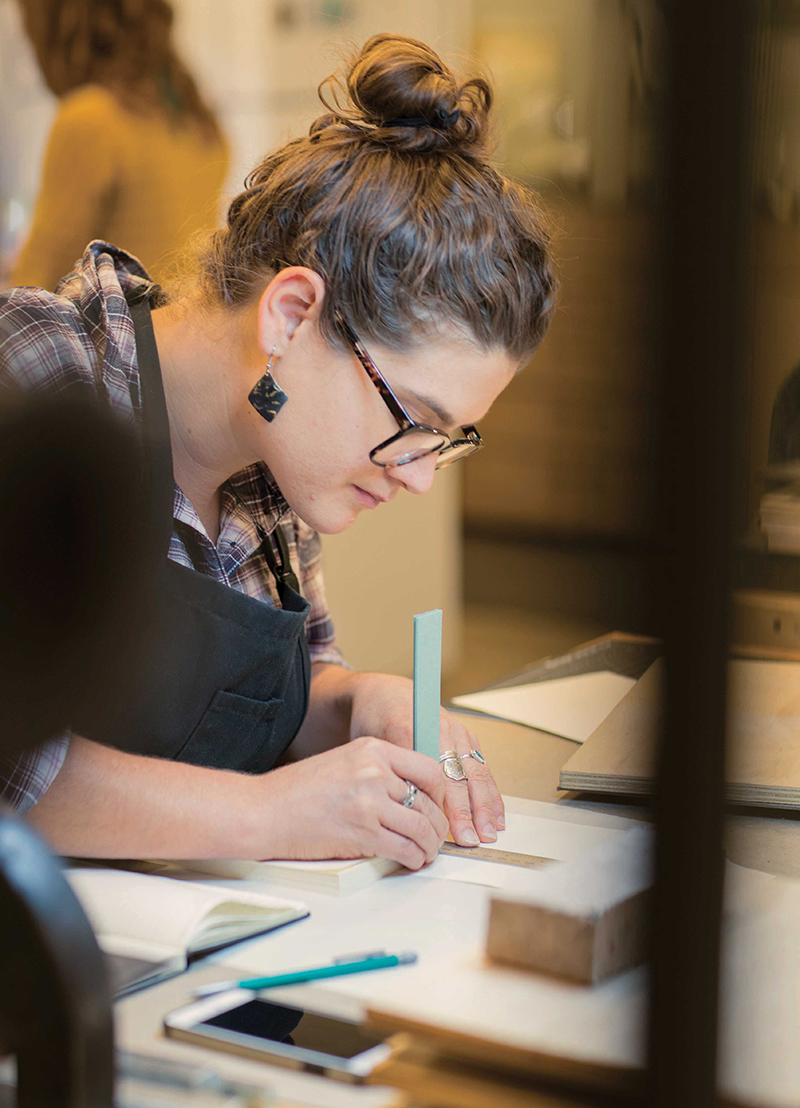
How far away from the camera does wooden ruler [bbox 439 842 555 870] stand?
2.82 feet

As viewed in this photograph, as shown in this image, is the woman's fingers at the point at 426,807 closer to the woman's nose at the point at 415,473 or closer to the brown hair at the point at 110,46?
the woman's nose at the point at 415,473

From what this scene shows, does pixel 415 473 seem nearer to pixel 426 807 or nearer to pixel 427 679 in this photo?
pixel 427 679

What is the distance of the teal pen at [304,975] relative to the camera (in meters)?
0.61

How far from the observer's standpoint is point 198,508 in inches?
43.3

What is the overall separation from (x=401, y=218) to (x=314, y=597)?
507 millimetres

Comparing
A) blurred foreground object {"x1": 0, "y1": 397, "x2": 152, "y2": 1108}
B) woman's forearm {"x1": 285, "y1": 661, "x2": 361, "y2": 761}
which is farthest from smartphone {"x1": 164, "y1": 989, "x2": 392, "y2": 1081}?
woman's forearm {"x1": 285, "y1": 661, "x2": 361, "y2": 761}

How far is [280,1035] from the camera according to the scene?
53 cm

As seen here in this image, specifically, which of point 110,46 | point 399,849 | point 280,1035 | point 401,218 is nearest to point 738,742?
point 280,1035

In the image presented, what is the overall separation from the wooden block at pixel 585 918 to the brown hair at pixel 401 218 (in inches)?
20.4

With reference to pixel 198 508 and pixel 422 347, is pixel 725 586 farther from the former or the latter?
pixel 198 508

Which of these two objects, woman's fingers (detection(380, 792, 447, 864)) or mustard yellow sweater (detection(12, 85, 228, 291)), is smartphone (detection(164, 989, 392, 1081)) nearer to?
woman's fingers (detection(380, 792, 447, 864))

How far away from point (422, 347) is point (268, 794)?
375 mm

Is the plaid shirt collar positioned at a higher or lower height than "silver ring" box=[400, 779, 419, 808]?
higher

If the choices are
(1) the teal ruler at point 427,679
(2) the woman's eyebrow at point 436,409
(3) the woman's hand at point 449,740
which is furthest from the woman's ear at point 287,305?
(3) the woman's hand at point 449,740
